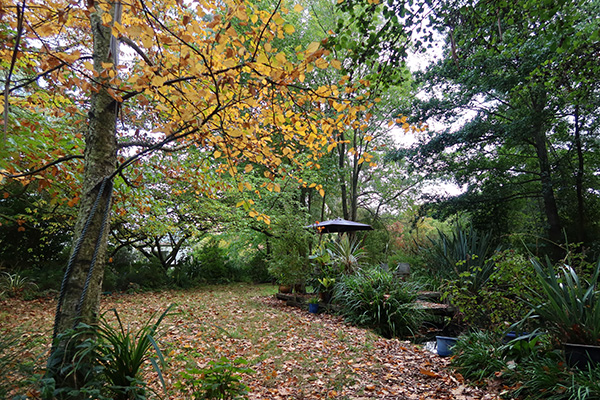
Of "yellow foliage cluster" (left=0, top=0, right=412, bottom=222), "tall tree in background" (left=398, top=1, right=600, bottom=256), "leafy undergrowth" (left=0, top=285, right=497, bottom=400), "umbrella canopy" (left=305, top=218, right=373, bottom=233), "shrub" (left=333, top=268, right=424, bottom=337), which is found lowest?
"leafy undergrowth" (left=0, top=285, right=497, bottom=400)

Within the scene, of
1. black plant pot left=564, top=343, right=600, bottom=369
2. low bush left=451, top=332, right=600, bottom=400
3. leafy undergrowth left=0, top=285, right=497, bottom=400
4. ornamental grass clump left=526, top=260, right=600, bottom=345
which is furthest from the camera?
leafy undergrowth left=0, top=285, right=497, bottom=400

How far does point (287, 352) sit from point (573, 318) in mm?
2832

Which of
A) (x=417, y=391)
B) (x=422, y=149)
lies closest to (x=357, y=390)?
(x=417, y=391)

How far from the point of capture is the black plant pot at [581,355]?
228 centimetres

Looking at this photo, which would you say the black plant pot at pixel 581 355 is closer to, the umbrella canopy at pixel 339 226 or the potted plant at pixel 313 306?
the potted plant at pixel 313 306

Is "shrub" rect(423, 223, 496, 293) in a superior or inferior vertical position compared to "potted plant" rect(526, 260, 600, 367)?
superior

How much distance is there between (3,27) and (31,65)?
0.60m

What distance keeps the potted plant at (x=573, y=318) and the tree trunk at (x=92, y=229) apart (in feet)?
11.3

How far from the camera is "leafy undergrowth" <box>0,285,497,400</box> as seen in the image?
8.80 ft

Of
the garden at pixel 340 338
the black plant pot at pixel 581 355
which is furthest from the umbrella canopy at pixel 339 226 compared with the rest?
the black plant pot at pixel 581 355

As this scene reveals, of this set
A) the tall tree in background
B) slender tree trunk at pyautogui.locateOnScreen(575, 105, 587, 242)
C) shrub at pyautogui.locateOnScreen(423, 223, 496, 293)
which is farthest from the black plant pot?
slender tree trunk at pyautogui.locateOnScreen(575, 105, 587, 242)

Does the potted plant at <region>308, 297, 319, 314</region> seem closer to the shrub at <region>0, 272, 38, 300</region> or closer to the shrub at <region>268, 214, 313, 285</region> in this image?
the shrub at <region>268, 214, 313, 285</region>

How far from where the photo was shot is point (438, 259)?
723cm

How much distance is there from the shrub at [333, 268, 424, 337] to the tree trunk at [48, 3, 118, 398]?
408cm
